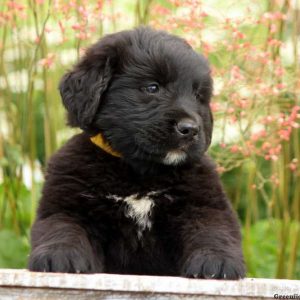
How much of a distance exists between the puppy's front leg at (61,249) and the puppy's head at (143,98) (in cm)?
49

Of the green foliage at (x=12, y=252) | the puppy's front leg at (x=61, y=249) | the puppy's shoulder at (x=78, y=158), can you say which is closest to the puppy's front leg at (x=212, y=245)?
the puppy's front leg at (x=61, y=249)

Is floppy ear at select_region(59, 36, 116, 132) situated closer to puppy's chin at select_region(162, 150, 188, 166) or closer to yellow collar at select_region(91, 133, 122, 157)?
yellow collar at select_region(91, 133, 122, 157)

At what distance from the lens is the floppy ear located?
12.7 feet

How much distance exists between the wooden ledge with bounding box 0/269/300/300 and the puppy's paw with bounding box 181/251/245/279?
0.19m

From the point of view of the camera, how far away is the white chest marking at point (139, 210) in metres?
3.79

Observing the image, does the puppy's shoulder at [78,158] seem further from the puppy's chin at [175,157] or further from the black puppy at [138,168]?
the puppy's chin at [175,157]

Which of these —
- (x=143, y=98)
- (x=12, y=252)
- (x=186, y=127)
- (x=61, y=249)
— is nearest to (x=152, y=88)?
(x=143, y=98)

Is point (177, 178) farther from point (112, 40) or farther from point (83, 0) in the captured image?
point (83, 0)

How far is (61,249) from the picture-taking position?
3.41m

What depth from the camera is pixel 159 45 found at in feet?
12.9

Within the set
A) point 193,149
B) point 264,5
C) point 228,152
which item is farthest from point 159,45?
point 264,5

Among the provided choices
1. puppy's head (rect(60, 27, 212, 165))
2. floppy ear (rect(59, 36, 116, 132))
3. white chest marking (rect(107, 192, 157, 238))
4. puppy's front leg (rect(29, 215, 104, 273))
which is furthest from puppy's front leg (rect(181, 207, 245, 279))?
floppy ear (rect(59, 36, 116, 132))

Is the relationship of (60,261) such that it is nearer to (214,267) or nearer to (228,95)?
(214,267)

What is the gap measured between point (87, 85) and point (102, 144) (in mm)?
296
